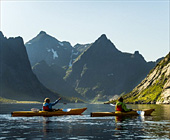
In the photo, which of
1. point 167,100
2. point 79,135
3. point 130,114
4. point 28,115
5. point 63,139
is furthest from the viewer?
point 167,100

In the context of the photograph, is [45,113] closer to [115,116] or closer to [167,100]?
[115,116]

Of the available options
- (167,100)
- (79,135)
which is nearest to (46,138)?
(79,135)

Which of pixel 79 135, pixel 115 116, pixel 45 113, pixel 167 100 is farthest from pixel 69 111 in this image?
pixel 167 100

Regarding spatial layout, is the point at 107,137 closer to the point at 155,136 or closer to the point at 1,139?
the point at 155,136

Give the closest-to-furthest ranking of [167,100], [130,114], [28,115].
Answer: [130,114], [28,115], [167,100]

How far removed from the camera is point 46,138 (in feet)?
91.5

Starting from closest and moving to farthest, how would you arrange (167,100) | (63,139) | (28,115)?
(63,139) → (28,115) → (167,100)

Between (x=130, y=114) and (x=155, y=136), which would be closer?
(x=155, y=136)

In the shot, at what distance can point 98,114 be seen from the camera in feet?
182

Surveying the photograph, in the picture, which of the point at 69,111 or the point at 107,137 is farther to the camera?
the point at 69,111

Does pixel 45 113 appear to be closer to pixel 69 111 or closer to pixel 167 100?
pixel 69 111

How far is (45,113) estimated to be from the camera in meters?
54.1

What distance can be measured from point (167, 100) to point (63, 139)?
7155 inches

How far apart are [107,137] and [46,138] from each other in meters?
6.19
